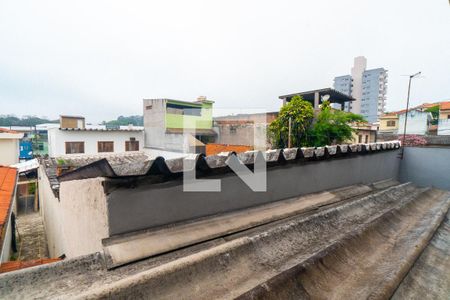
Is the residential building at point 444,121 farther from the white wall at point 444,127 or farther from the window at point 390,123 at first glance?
the window at point 390,123

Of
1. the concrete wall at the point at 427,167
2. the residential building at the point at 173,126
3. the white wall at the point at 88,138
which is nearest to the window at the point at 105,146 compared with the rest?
the white wall at the point at 88,138

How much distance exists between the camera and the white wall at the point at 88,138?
1748 cm

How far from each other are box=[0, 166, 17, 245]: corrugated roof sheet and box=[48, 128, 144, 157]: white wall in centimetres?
965

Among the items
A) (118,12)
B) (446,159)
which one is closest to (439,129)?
(446,159)

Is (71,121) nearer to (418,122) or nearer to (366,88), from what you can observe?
(418,122)

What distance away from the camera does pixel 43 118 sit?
5916cm

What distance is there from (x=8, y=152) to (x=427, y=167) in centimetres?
2111

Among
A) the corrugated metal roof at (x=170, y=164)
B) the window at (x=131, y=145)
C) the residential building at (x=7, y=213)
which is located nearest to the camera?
the corrugated metal roof at (x=170, y=164)

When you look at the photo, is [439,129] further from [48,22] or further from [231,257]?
[48,22]

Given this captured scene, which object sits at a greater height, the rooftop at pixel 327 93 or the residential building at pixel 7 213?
the rooftop at pixel 327 93

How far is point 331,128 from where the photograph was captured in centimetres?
1233

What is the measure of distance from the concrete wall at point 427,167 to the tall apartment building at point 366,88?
56.2m

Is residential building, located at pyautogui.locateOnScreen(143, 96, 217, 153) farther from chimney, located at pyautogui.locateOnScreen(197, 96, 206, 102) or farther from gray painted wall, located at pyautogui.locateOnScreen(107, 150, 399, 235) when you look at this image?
gray painted wall, located at pyautogui.locateOnScreen(107, 150, 399, 235)

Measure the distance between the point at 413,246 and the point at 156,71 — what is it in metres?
24.3
